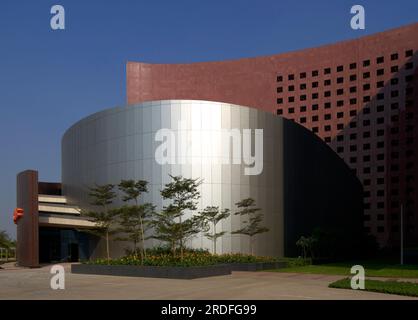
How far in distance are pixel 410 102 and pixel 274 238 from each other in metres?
46.9

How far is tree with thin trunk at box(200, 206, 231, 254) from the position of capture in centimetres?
3597

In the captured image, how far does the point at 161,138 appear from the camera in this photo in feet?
129

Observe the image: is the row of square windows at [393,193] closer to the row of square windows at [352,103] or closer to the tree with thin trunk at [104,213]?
the row of square windows at [352,103]

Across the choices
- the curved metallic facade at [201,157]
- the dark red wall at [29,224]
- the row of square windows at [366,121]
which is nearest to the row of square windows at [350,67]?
the row of square windows at [366,121]

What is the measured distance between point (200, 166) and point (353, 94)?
50.8m

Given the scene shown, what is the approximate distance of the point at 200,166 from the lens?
39156mm

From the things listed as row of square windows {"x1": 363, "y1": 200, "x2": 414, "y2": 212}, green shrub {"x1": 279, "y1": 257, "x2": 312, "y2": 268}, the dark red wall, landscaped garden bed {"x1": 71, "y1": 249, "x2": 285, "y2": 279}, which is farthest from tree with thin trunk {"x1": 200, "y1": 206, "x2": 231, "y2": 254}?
row of square windows {"x1": 363, "y1": 200, "x2": 414, "y2": 212}

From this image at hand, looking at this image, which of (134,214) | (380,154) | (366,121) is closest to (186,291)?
(134,214)

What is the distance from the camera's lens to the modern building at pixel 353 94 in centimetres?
7675

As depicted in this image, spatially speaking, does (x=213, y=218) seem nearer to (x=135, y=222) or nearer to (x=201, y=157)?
→ (x=201, y=157)

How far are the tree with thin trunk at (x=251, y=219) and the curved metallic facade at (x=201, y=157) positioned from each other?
645 millimetres

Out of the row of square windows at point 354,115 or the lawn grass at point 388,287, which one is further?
the row of square windows at point 354,115

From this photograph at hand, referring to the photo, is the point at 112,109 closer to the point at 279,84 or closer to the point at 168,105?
the point at 168,105
